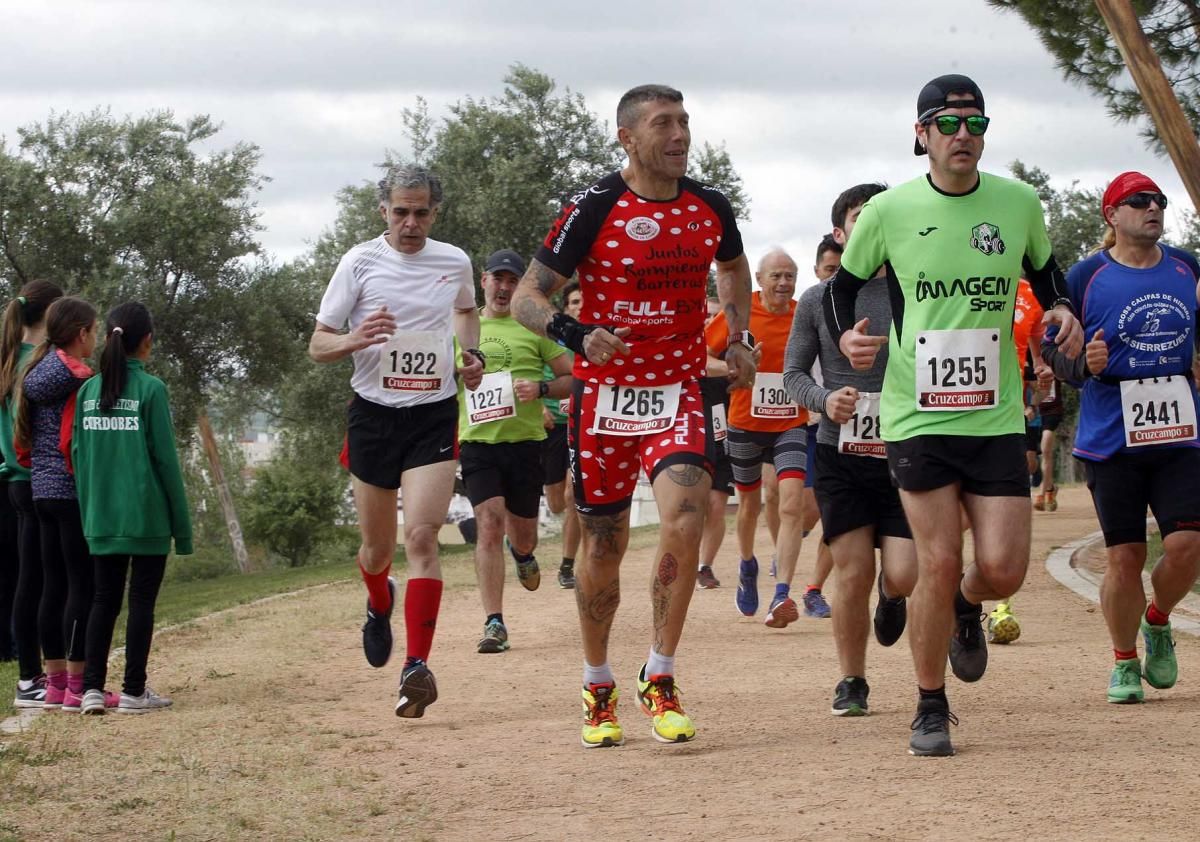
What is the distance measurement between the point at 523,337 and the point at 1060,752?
21.3 feet

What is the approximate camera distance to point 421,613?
8.03 metres

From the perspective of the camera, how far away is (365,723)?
778 centimetres

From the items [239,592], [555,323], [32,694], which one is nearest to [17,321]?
[32,694]

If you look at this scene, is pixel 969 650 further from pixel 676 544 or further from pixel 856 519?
pixel 676 544

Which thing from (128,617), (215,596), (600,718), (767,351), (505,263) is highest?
(505,263)

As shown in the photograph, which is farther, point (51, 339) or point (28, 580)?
point (28, 580)

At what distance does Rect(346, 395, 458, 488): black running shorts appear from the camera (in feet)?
26.8

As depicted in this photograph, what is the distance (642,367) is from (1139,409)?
2.36 metres

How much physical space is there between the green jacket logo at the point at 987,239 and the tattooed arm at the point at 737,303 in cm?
125

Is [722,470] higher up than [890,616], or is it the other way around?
[722,470]

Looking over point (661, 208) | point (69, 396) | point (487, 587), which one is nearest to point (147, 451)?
point (69, 396)

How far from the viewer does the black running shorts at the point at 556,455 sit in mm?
15031

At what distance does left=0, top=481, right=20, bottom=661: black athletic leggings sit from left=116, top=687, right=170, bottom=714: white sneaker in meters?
1.71

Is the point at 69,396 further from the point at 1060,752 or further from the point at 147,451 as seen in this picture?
the point at 1060,752
